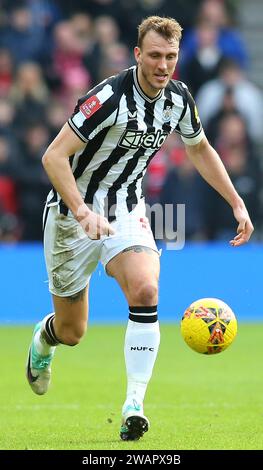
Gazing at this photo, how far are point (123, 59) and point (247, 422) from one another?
952cm

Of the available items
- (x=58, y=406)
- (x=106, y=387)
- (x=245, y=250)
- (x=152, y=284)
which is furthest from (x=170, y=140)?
Result: (x=152, y=284)

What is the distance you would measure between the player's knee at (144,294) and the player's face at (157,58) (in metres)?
1.35

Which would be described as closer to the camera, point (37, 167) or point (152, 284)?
point (152, 284)

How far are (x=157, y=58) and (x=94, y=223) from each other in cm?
124

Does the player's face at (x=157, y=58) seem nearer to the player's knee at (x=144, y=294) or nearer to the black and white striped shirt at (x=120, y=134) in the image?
the black and white striped shirt at (x=120, y=134)

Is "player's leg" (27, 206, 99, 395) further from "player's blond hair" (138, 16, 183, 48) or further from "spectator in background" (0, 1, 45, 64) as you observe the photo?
"spectator in background" (0, 1, 45, 64)

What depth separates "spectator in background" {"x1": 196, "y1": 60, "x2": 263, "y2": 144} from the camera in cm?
1573

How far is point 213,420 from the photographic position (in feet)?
25.4

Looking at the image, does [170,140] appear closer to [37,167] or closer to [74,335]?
[37,167]

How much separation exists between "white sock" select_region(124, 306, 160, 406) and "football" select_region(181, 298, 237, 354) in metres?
0.32

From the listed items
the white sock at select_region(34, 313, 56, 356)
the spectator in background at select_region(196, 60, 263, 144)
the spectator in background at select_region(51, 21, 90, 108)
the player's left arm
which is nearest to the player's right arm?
the player's left arm

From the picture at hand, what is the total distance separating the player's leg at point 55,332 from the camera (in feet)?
26.3

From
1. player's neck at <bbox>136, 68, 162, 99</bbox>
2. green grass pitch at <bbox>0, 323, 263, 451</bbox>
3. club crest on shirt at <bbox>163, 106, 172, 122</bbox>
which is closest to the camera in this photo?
green grass pitch at <bbox>0, 323, 263, 451</bbox>

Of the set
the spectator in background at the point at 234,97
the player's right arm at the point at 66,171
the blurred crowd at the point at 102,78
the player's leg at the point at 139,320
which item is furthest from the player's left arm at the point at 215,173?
the spectator in background at the point at 234,97
